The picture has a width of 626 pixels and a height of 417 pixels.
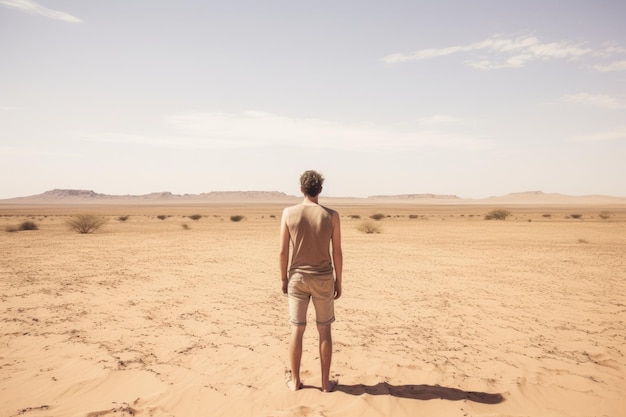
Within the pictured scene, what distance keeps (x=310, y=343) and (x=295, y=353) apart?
153 centimetres

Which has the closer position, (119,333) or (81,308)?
(119,333)

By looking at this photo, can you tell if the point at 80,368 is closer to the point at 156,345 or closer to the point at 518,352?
the point at 156,345

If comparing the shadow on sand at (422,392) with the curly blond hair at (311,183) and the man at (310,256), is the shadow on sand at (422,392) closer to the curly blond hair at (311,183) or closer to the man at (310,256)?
the man at (310,256)

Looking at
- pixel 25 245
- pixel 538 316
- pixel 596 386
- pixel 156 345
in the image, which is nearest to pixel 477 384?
pixel 596 386

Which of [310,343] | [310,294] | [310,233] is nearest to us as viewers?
[310,233]

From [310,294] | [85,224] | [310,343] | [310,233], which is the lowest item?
[310,343]

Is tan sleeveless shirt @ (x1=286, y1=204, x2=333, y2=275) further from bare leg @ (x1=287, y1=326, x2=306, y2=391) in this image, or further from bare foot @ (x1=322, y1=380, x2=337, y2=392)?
bare foot @ (x1=322, y1=380, x2=337, y2=392)

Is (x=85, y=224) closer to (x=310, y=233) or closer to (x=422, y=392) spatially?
(x=310, y=233)

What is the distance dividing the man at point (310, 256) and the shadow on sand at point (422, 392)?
0.54 metres

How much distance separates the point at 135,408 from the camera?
329 centimetres

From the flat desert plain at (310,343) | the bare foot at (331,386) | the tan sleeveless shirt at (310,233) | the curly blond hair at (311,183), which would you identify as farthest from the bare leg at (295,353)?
the curly blond hair at (311,183)

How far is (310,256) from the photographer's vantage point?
129 inches

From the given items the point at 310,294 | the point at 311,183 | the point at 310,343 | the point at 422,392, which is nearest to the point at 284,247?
the point at 310,294

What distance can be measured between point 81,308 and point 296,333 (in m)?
4.86
